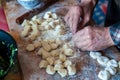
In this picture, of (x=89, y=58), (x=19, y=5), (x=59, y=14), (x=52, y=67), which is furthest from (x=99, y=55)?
(x=19, y=5)

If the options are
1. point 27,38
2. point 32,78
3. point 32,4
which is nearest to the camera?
point 32,78

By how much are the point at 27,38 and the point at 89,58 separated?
0.25 metres

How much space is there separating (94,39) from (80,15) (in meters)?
0.13

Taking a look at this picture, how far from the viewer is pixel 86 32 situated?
84cm

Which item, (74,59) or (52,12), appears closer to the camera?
(74,59)

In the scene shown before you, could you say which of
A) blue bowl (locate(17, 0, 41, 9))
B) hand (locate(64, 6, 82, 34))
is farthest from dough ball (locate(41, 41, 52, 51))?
blue bowl (locate(17, 0, 41, 9))

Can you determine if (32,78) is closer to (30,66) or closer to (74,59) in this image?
(30,66)

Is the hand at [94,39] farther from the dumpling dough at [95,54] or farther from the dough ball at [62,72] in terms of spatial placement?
the dough ball at [62,72]

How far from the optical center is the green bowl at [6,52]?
71cm

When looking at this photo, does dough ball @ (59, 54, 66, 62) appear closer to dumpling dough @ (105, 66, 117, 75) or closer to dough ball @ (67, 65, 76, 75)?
dough ball @ (67, 65, 76, 75)

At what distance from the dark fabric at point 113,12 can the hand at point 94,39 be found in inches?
9.8

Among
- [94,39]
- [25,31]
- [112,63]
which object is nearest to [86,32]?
[94,39]

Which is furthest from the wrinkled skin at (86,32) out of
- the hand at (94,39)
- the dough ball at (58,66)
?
Answer: the dough ball at (58,66)

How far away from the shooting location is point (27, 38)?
0.92m
